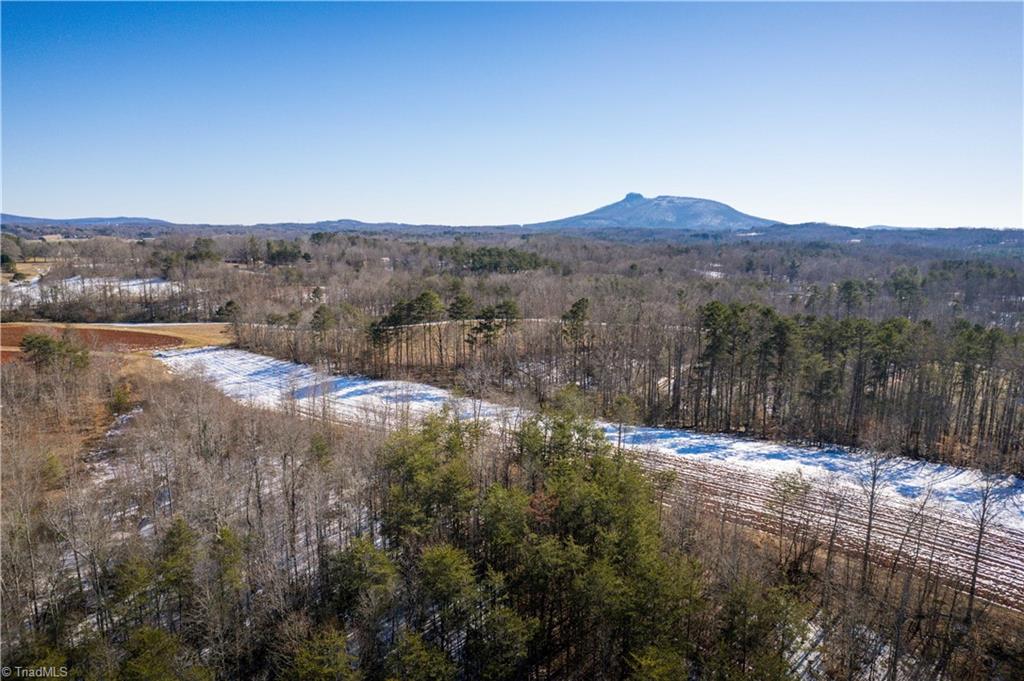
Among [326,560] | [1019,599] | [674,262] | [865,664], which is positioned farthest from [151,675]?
[674,262]

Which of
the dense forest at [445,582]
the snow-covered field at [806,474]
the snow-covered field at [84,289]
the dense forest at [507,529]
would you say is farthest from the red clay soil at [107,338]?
the dense forest at [445,582]

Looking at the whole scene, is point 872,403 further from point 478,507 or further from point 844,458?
point 478,507

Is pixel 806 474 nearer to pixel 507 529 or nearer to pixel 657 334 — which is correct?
pixel 657 334

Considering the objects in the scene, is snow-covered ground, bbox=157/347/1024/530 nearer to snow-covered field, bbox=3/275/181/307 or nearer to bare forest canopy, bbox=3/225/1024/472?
bare forest canopy, bbox=3/225/1024/472

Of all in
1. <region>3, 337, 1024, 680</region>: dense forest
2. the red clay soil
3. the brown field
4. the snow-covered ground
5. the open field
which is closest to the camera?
<region>3, 337, 1024, 680</region>: dense forest

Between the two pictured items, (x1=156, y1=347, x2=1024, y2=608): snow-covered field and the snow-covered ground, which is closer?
(x1=156, y1=347, x2=1024, y2=608): snow-covered field

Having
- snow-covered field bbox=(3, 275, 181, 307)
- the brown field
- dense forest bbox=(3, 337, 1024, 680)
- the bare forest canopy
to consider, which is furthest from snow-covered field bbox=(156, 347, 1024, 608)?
the brown field
